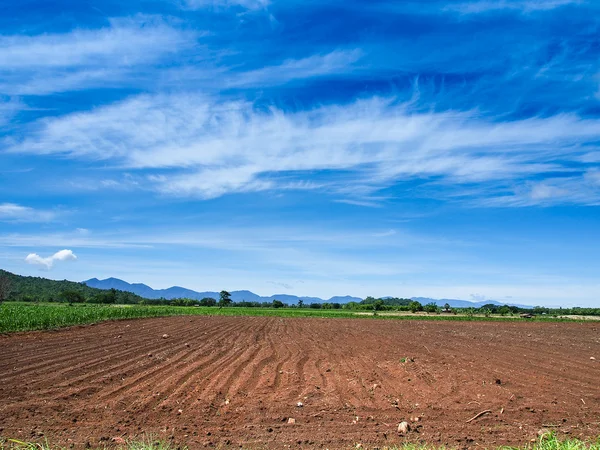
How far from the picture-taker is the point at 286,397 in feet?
34.1

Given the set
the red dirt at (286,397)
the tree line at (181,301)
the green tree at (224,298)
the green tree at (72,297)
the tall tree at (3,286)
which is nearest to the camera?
the red dirt at (286,397)

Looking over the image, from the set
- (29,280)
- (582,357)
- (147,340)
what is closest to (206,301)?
(29,280)

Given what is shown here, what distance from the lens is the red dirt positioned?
314 inches

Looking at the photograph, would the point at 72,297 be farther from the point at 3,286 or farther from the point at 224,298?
the point at 3,286

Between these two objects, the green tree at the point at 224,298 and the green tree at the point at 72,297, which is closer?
the green tree at the point at 72,297

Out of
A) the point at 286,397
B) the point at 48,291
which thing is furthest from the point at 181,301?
the point at 286,397

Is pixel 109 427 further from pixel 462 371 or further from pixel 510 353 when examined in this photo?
pixel 510 353

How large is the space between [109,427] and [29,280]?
163 metres

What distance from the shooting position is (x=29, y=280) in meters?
146

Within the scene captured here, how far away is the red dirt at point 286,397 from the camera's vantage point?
7.96 metres

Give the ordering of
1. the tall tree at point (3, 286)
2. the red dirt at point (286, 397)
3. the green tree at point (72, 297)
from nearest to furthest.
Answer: the red dirt at point (286, 397) → the tall tree at point (3, 286) → the green tree at point (72, 297)

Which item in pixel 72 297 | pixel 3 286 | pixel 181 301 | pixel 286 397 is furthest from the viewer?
pixel 181 301

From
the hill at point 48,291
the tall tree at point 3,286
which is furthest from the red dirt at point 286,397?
the hill at point 48,291

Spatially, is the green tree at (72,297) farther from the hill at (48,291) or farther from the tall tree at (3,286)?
the tall tree at (3,286)
